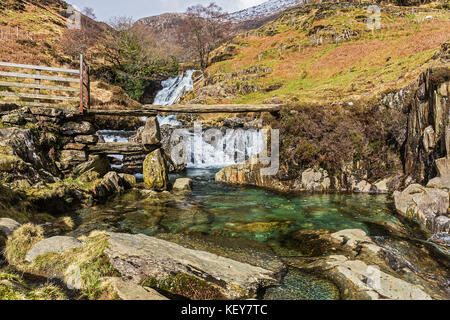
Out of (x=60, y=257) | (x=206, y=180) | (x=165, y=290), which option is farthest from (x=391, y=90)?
(x=60, y=257)

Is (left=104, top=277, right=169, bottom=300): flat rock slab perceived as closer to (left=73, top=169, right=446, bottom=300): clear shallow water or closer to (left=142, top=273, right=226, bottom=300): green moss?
(left=142, top=273, right=226, bottom=300): green moss

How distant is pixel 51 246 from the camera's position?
14.3 feet

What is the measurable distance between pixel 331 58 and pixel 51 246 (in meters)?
33.5

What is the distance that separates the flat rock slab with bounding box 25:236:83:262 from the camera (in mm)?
4148

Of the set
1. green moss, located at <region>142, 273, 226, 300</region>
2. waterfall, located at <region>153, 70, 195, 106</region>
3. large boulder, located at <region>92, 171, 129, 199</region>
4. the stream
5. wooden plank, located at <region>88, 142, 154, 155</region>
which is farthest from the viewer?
waterfall, located at <region>153, 70, 195, 106</region>

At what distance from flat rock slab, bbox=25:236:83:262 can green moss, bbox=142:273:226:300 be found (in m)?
2.03

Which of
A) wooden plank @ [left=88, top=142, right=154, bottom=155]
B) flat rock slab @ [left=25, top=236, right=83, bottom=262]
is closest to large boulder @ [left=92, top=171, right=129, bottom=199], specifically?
wooden plank @ [left=88, top=142, right=154, bottom=155]

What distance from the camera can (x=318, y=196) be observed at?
1057cm

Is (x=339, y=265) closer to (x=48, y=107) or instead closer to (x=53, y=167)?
(x=53, y=167)

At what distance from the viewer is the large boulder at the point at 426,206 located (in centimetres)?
633

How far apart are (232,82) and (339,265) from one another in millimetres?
30980

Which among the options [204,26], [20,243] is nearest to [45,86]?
[20,243]

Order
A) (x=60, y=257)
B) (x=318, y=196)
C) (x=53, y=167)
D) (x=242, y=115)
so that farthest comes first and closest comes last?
(x=242, y=115) < (x=318, y=196) < (x=53, y=167) < (x=60, y=257)

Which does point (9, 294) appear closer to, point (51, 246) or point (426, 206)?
point (51, 246)
